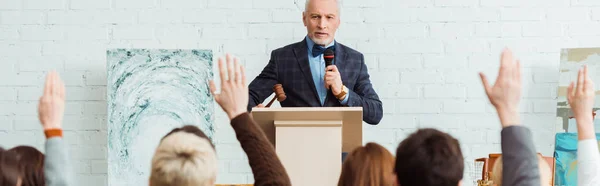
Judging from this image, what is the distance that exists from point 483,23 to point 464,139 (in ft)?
2.07

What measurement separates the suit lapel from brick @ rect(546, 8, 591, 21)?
1613mm

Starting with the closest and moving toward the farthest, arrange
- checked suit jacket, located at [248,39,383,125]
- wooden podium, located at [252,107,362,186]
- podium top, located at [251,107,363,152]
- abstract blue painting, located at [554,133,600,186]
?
podium top, located at [251,107,363,152], wooden podium, located at [252,107,362,186], checked suit jacket, located at [248,39,383,125], abstract blue painting, located at [554,133,600,186]

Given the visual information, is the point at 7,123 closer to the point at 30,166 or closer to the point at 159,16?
the point at 159,16

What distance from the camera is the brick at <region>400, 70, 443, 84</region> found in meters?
4.74

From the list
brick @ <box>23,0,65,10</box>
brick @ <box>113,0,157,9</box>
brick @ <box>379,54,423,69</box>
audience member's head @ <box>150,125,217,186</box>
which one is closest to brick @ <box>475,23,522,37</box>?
brick @ <box>379,54,423,69</box>

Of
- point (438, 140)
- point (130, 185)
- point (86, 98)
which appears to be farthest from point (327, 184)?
point (86, 98)

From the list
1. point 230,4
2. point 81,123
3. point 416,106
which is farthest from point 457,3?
point 81,123

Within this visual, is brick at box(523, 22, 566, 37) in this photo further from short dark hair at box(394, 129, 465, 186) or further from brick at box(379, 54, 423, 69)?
short dark hair at box(394, 129, 465, 186)

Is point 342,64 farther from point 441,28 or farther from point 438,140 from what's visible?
point 438,140

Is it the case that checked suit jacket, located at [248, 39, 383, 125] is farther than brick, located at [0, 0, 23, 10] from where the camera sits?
No

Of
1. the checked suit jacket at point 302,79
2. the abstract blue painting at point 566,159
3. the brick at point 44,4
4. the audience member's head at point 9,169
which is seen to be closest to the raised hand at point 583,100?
the audience member's head at point 9,169

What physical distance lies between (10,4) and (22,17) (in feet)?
0.35

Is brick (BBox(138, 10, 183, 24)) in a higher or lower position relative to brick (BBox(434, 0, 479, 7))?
lower

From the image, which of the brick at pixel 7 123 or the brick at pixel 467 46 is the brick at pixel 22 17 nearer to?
the brick at pixel 7 123
